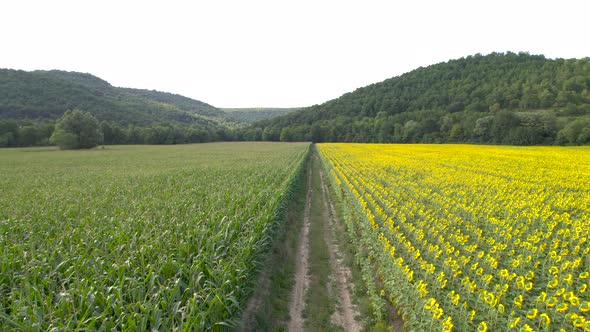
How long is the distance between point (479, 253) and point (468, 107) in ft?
290

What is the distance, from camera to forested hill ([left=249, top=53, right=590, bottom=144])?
56.5 metres

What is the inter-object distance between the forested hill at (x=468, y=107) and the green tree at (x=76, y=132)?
6127 cm

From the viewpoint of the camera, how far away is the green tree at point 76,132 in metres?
58.0

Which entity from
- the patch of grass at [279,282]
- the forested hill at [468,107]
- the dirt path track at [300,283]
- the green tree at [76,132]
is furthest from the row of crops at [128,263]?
the forested hill at [468,107]

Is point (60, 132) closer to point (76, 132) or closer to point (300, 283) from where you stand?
point (76, 132)

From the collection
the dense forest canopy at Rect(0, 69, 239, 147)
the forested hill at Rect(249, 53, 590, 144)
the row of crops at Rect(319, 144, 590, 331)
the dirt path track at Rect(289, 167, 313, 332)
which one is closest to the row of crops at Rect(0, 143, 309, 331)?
the dirt path track at Rect(289, 167, 313, 332)

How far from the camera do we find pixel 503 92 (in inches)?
A: 3051

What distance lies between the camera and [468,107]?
79.2m

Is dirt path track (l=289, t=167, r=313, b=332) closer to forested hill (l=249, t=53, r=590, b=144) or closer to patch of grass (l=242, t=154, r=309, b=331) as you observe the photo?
patch of grass (l=242, t=154, r=309, b=331)

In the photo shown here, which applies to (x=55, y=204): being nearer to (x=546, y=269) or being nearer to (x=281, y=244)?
(x=281, y=244)

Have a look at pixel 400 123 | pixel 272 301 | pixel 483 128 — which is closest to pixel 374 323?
pixel 272 301

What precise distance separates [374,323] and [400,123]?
8959 centimetres

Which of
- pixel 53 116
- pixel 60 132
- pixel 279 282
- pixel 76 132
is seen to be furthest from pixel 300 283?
pixel 53 116

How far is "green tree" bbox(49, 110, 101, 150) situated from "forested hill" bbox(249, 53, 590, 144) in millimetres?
61269
